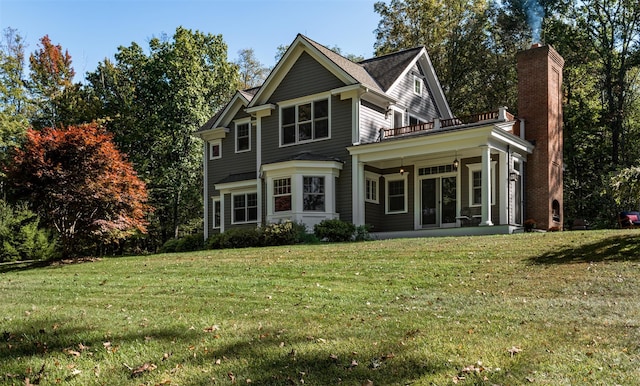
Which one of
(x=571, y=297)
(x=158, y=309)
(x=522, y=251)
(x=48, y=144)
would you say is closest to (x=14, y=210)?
(x=48, y=144)

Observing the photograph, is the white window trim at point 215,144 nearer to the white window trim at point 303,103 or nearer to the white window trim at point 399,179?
the white window trim at point 303,103

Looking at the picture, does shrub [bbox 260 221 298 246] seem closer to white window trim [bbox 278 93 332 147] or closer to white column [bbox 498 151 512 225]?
white window trim [bbox 278 93 332 147]

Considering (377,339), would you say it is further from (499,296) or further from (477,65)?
(477,65)

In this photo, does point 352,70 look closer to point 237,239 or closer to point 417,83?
point 417,83

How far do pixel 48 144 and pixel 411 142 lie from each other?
11539 mm

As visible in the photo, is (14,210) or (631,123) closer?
(14,210)

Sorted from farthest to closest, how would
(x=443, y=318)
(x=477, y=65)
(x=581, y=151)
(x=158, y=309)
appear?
(x=477, y=65), (x=581, y=151), (x=158, y=309), (x=443, y=318)

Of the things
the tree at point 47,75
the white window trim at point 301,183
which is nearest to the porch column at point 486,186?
the white window trim at point 301,183

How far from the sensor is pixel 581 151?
2953cm

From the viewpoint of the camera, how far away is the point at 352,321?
297 inches

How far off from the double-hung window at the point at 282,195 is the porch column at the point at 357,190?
2287 millimetres

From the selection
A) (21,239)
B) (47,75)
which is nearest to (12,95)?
(47,75)

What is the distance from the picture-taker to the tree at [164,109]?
1249 inches

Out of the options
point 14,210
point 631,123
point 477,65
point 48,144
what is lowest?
point 14,210
